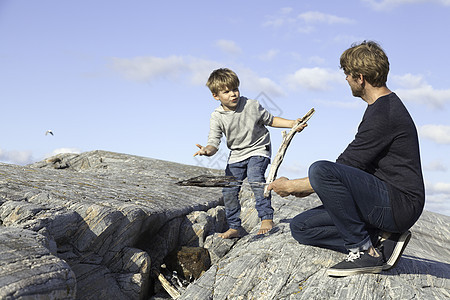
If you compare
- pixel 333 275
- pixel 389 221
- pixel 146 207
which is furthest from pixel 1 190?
pixel 389 221

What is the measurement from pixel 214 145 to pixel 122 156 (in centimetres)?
711

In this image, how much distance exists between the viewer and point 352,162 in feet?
14.7

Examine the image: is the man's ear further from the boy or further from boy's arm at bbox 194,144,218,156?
boy's arm at bbox 194,144,218,156

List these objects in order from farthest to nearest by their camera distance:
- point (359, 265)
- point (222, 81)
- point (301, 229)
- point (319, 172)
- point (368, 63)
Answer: point (222, 81) → point (301, 229) → point (359, 265) → point (368, 63) → point (319, 172)

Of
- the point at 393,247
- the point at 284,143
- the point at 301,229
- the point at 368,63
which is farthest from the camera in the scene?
the point at 284,143

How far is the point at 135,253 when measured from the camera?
5.56 m

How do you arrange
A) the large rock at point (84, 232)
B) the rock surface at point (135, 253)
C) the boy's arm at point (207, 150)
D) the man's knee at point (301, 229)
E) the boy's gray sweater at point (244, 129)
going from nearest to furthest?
the large rock at point (84, 232) → the rock surface at point (135, 253) → the man's knee at point (301, 229) → the boy's arm at point (207, 150) → the boy's gray sweater at point (244, 129)

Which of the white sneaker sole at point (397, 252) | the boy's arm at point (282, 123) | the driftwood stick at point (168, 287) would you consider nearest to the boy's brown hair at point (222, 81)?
the boy's arm at point (282, 123)

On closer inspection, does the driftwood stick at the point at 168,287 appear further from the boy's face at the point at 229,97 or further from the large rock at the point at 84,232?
the boy's face at the point at 229,97

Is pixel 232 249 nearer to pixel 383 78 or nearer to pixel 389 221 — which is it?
pixel 389 221

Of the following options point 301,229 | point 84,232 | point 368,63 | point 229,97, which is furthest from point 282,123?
point 84,232

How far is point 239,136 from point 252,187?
0.82 metres

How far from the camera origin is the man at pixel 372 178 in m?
4.37

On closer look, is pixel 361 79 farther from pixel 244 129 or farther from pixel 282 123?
pixel 244 129
